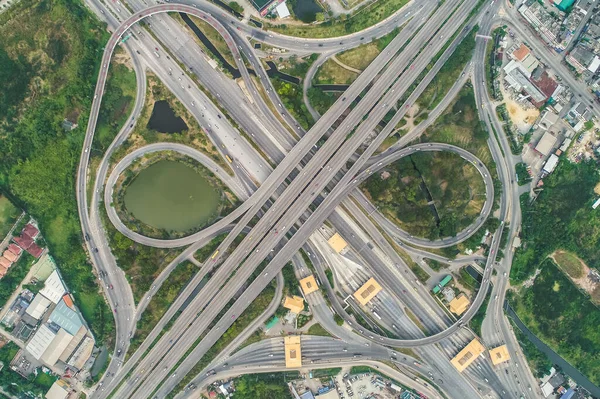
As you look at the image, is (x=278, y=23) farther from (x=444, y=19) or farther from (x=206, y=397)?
(x=206, y=397)

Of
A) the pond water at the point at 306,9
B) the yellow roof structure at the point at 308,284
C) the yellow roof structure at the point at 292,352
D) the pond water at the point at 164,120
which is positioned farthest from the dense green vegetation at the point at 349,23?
the yellow roof structure at the point at 292,352

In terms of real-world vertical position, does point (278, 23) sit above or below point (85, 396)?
above

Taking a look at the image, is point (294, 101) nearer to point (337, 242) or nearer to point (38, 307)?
point (337, 242)

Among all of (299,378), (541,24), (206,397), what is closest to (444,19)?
(541,24)

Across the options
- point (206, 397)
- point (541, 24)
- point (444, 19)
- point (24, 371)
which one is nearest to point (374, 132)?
point (444, 19)

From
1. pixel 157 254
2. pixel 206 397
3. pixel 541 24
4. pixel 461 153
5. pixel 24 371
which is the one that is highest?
pixel 541 24

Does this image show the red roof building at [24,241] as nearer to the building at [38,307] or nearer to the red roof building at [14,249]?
the red roof building at [14,249]
